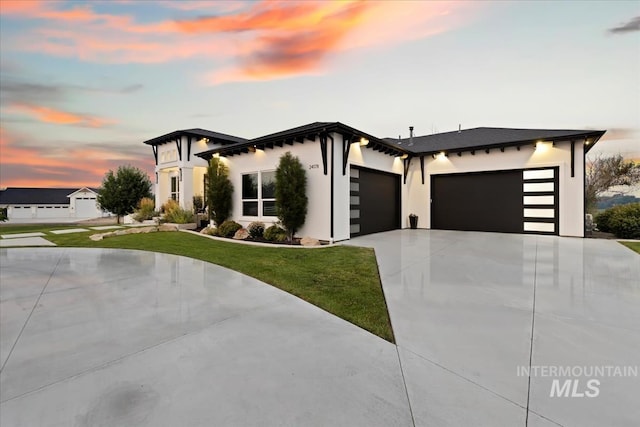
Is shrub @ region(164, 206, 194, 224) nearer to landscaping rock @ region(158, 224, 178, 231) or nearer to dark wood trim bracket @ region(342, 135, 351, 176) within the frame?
landscaping rock @ region(158, 224, 178, 231)

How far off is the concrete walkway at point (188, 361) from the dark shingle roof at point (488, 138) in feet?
35.0

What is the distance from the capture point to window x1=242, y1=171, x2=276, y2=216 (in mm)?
10281

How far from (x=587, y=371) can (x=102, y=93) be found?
16514 millimetres

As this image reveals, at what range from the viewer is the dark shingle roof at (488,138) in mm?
9156

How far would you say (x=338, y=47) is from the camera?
9.23m

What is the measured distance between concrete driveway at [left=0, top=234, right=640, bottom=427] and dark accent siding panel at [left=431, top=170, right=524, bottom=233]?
667cm

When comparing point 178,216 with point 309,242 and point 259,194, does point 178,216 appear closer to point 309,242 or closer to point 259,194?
point 259,194

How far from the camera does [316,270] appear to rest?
5109 millimetres

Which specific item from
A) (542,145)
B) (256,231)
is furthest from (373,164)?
(542,145)

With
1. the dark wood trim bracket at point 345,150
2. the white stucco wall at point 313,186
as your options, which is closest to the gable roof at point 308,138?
the dark wood trim bracket at point 345,150

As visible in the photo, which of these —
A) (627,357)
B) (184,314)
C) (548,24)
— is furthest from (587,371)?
(548,24)

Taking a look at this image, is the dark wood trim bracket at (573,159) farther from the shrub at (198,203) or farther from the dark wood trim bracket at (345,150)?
the shrub at (198,203)

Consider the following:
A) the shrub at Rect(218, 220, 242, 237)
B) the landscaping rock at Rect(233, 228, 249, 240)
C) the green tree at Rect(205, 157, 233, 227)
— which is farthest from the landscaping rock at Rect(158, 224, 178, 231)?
the landscaping rock at Rect(233, 228, 249, 240)

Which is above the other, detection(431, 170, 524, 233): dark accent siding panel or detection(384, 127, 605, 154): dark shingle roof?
detection(384, 127, 605, 154): dark shingle roof
